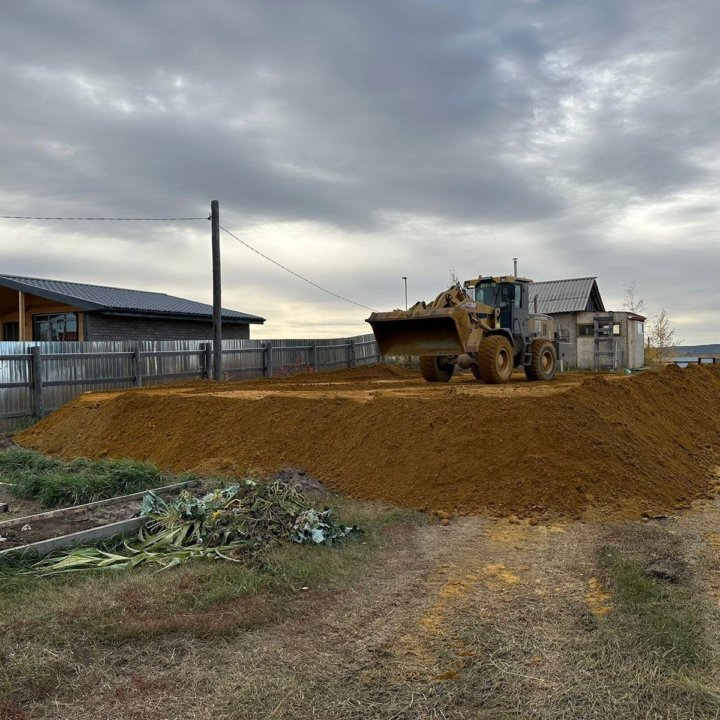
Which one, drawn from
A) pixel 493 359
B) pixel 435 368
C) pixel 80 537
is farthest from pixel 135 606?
pixel 435 368

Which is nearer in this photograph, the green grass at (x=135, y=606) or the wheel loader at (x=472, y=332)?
the green grass at (x=135, y=606)

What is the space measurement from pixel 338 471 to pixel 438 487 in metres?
1.57

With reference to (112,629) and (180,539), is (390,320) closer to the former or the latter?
(180,539)

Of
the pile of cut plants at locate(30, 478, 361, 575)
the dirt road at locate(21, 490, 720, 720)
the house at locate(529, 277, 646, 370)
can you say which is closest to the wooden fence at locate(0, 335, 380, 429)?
the pile of cut plants at locate(30, 478, 361, 575)

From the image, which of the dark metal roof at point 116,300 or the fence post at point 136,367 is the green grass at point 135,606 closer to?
the fence post at point 136,367

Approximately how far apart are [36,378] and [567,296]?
983 inches

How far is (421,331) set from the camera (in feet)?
47.8

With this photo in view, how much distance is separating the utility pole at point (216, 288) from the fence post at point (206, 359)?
0.75 metres

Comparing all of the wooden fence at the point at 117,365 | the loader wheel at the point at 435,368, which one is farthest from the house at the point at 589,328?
the loader wheel at the point at 435,368

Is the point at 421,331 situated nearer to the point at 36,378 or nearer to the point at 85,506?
→ the point at 85,506

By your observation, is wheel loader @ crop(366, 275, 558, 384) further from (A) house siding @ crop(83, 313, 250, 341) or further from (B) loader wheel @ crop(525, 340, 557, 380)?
(A) house siding @ crop(83, 313, 250, 341)

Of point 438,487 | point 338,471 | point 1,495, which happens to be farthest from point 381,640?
point 1,495

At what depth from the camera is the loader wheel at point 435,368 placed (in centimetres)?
1611

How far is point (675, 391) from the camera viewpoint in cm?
1377
